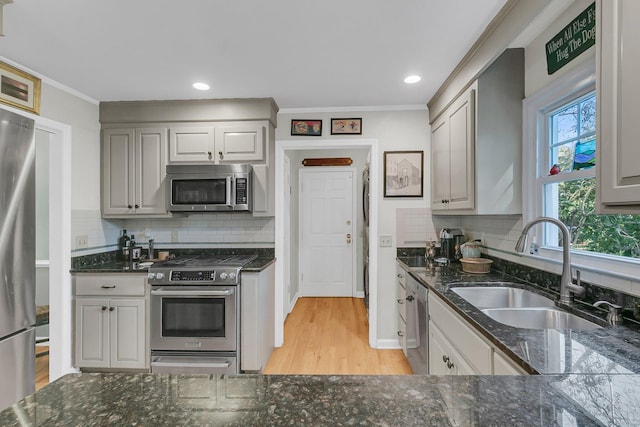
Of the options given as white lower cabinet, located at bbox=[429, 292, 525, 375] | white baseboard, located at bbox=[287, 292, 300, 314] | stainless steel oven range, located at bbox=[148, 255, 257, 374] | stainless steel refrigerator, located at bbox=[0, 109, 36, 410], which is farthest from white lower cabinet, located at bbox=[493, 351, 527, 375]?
white baseboard, located at bbox=[287, 292, 300, 314]

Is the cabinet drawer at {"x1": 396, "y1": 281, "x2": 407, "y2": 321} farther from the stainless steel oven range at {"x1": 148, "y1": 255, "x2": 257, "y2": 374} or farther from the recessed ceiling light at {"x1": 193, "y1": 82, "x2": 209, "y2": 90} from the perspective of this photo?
the recessed ceiling light at {"x1": 193, "y1": 82, "x2": 209, "y2": 90}

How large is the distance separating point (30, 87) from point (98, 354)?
7.06ft

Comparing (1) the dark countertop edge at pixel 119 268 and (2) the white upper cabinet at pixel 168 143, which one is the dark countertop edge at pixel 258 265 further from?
(2) the white upper cabinet at pixel 168 143

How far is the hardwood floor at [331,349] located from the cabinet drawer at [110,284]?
129cm

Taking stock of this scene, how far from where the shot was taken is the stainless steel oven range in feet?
8.02

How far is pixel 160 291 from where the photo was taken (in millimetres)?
2463

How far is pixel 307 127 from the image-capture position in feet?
10.2

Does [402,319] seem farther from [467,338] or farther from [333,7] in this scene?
[333,7]

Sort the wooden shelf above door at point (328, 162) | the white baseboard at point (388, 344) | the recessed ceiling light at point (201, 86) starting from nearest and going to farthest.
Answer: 1. the recessed ceiling light at point (201, 86)
2. the white baseboard at point (388, 344)
3. the wooden shelf above door at point (328, 162)

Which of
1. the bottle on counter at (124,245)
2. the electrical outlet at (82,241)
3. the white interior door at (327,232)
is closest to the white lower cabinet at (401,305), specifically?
the white interior door at (327,232)

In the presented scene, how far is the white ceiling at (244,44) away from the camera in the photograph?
161 cm

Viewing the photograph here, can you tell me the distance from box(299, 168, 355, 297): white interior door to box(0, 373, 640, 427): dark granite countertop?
4.26 meters

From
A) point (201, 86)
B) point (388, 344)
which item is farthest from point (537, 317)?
point (201, 86)

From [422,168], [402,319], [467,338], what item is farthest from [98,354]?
[422,168]
